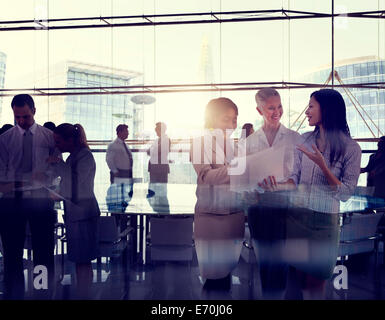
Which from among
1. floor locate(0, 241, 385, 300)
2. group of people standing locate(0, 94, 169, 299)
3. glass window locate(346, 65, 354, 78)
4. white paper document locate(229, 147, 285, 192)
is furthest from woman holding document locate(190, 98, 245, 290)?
glass window locate(346, 65, 354, 78)

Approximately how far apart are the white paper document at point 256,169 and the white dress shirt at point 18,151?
1.15m

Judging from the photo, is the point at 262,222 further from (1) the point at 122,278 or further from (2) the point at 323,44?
(2) the point at 323,44

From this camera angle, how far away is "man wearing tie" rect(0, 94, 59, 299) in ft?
5.72

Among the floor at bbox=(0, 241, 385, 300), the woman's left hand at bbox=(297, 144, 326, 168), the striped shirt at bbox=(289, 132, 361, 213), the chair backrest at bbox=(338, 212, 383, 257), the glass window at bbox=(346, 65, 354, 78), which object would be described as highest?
the glass window at bbox=(346, 65, 354, 78)

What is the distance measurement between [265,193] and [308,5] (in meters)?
6.04

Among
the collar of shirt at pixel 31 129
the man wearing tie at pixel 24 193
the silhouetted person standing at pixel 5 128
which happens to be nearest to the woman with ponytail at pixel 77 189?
the man wearing tie at pixel 24 193

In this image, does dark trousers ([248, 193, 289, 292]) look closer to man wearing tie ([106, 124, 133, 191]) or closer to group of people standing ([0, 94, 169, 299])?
group of people standing ([0, 94, 169, 299])

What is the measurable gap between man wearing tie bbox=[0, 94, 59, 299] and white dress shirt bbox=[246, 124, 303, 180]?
1103 millimetres

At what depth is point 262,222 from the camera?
46.5 inches

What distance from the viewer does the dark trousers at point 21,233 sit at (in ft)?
5.74

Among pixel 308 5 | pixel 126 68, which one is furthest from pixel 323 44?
pixel 126 68

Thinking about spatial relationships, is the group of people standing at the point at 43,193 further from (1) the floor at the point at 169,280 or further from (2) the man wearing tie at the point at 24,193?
(1) the floor at the point at 169,280

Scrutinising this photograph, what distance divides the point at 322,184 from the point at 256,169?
0.73 feet

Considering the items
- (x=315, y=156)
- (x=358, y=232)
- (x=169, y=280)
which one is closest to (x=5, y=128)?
(x=169, y=280)
